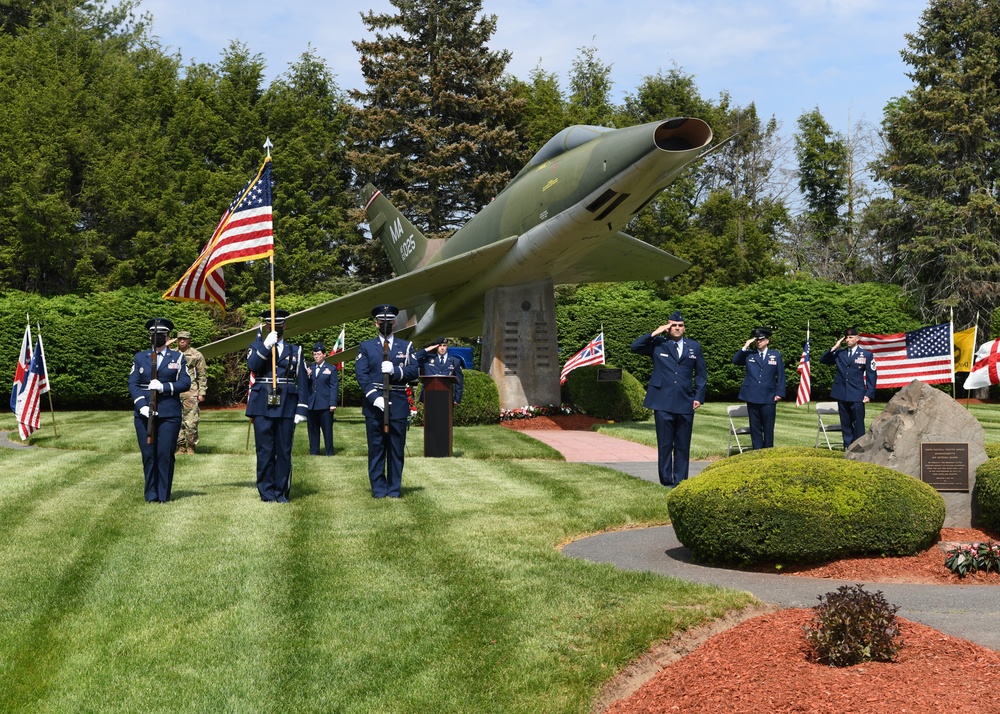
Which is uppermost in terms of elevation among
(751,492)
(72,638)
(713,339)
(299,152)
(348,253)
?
(299,152)

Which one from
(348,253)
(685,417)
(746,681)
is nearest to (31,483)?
(685,417)

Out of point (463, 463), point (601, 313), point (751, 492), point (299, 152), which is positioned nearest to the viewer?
point (751, 492)

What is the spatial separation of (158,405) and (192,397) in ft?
15.6

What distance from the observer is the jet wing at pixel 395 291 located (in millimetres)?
20797

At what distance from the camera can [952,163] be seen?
3691 centimetres

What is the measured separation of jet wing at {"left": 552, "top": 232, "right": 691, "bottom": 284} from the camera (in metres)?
23.5

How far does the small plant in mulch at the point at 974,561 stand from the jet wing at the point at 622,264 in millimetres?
15960

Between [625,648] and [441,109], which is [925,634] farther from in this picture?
[441,109]

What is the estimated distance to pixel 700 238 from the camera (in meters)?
40.6

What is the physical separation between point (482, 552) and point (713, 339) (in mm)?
25030

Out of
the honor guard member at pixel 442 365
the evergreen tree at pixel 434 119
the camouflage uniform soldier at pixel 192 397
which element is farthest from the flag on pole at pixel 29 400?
the evergreen tree at pixel 434 119

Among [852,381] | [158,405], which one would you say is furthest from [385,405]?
[852,381]

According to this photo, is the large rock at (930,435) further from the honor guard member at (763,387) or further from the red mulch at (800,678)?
the honor guard member at (763,387)

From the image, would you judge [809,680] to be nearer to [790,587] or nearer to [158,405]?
[790,587]
